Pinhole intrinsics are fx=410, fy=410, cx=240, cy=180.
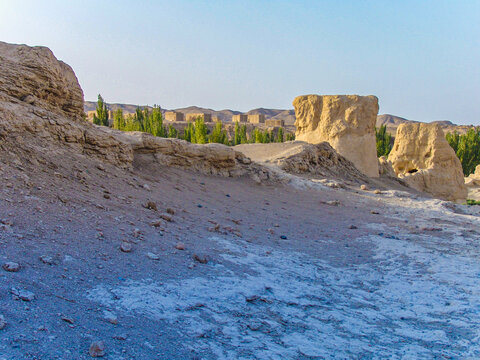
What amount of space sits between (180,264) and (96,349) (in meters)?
1.39

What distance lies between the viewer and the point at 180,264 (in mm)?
3252

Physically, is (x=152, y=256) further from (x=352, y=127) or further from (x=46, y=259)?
(x=352, y=127)

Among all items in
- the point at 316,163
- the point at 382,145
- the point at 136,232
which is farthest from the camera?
the point at 382,145

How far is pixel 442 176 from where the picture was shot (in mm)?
18875

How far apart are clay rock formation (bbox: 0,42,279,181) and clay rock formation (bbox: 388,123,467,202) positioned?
14751 millimetres

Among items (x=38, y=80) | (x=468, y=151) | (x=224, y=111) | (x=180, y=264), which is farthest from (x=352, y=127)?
(x=224, y=111)

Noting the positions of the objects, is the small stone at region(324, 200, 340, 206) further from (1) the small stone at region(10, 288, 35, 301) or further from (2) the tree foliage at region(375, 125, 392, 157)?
(2) the tree foliage at region(375, 125, 392, 157)

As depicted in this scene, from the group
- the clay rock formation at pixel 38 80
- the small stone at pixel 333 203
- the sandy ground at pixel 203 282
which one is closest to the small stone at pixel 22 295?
the sandy ground at pixel 203 282

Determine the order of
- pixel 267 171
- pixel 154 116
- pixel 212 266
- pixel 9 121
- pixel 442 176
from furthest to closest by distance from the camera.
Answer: pixel 154 116 < pixel 442 176 < pixel 267 171 < pixel 9 121 < pixel 212 266

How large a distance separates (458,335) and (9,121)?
5.02 metres

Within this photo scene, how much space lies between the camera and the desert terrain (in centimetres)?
219

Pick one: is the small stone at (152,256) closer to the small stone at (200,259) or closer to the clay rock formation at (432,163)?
the small stone at (200,259)

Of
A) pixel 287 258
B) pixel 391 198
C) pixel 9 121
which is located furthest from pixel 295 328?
pixel 391 198

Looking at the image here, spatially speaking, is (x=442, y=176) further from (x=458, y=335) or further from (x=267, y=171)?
(x=458, y=335)
